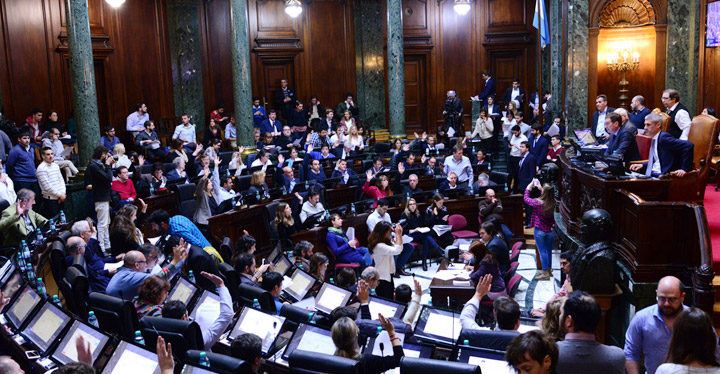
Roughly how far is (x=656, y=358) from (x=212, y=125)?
42.5ft

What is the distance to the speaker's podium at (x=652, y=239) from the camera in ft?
19.6

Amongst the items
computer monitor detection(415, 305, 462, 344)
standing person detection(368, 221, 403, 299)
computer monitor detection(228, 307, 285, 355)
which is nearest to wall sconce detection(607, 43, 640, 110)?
standing person detection(368, 221, 403, 299)

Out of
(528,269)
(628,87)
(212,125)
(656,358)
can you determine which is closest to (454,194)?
(528,269)

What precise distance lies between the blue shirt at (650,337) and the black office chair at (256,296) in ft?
8.92

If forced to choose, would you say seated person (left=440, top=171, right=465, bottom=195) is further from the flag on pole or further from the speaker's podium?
the speaker's podium

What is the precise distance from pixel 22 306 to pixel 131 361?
6.03ft

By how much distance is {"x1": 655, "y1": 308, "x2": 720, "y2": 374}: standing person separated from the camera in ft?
12.4

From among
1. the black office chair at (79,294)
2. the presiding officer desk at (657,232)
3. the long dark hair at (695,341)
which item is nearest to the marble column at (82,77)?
the black office chair at (79,294)

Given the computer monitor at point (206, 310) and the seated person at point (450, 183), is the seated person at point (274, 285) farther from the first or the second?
the seated person at point (450, 183)

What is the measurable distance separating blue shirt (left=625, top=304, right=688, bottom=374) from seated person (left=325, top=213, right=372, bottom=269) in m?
5.34

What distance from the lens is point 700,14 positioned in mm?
12953

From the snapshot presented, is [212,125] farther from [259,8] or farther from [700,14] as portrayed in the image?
[700,14]

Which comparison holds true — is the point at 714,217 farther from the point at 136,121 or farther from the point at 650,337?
the point at 136,121

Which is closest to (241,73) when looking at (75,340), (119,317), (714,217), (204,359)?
(714,217)
